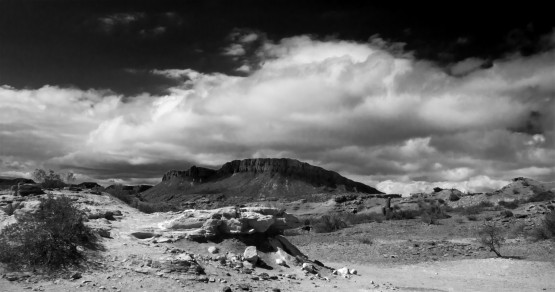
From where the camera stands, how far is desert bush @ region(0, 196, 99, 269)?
1199 centimetres

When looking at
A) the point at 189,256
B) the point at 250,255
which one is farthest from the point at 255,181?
the point at 189,256

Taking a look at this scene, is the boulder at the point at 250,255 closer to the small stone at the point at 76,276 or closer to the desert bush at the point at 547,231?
the small stone at the point at 76,276

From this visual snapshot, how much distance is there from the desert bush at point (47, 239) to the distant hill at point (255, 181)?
12166 cm

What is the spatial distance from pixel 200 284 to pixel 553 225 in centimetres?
2260

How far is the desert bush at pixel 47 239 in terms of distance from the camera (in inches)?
472

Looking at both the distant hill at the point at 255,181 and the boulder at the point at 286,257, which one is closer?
the boulder at the point at 286,257

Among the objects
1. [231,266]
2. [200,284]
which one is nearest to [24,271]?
[200,284]

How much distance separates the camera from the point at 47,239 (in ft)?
40.3

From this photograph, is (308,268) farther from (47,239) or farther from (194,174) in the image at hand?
(194,174)

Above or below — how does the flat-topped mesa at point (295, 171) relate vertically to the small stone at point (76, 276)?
above

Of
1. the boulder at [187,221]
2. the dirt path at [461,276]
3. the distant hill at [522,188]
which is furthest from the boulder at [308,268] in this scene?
the distant hill at [522,188]

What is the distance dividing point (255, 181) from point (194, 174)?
35248 millimetres

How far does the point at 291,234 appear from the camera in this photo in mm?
35156

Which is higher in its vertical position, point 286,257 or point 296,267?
point 286,257
